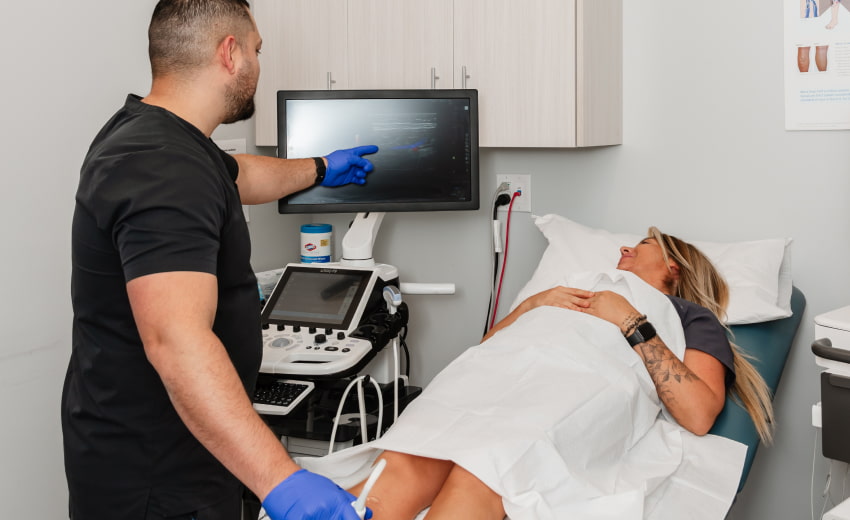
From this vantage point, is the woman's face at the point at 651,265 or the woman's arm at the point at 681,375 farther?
the woman's face at the point at 651,265

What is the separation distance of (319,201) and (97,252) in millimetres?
1076

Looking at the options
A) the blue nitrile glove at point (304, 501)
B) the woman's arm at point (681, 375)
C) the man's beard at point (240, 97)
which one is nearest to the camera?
the blue nitrile glove at point (304, 501)

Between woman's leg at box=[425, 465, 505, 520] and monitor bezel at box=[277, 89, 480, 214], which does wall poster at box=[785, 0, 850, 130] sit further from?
woman's leg at box=[425, 465, 505, 520]

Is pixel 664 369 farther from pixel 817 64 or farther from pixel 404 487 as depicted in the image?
pixel 817 64

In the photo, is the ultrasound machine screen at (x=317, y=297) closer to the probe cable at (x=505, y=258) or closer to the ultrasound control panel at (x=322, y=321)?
the ultrasound control panel at (x=322, y=321)

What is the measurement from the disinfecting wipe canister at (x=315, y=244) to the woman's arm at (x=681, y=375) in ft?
3.22

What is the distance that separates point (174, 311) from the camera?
3.48 feet

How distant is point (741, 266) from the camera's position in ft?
6.89

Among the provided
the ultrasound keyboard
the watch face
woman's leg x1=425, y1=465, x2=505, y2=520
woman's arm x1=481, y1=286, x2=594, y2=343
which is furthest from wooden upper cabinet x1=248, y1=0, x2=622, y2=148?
woman's leg x1=425, y1=465, x2=505, y2=520

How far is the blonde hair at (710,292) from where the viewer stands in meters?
1.85

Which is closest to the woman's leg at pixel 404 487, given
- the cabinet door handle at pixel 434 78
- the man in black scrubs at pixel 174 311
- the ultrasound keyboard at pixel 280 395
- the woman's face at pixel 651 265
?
the man in black scrubs at pixel 174 311

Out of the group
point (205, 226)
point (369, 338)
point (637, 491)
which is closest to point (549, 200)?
point (369, 338)

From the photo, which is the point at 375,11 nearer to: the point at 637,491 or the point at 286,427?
the point at 286,427

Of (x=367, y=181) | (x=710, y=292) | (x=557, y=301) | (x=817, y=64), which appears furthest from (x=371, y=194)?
(x=817, y=64)
